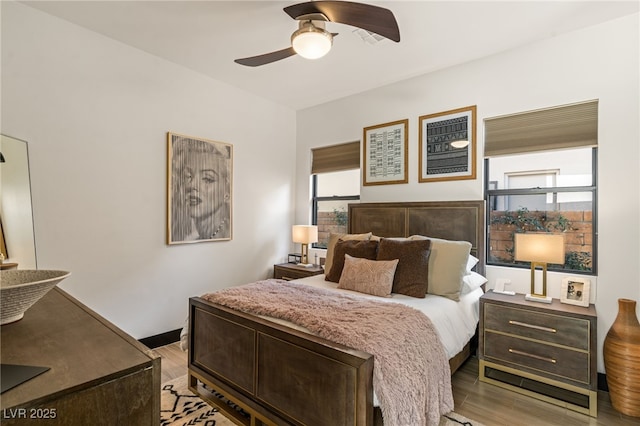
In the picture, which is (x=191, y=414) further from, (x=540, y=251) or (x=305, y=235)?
(x=540, y=251)

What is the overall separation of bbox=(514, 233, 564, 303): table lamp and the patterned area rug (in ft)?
3.76

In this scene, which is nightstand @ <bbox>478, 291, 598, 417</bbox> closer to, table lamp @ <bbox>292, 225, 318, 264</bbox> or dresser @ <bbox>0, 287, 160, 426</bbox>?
table lamp @ <bbox>292, 225, 318, 264</bbox>

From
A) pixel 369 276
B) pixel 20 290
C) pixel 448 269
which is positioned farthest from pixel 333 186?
pixel 20 290

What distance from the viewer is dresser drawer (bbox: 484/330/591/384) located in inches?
84.2

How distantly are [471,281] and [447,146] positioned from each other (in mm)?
1418

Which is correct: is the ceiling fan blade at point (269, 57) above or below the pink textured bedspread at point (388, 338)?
above

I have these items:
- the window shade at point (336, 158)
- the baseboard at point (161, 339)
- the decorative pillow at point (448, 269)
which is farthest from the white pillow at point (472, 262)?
the baseboard at point (161, 339)

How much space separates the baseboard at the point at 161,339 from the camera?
3.05 m

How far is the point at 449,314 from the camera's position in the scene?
7.41 feet

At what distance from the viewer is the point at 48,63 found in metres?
2.49

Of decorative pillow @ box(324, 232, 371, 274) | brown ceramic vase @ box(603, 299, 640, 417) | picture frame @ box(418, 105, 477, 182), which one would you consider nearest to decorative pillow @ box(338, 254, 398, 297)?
decorative pillow @ box(324, 232, 371, 274)

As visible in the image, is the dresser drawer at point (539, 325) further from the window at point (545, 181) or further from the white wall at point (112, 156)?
the white wall at point (112, 156)

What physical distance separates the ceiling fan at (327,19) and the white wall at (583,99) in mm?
→ 1505

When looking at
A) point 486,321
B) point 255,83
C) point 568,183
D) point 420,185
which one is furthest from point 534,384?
point 255,83
